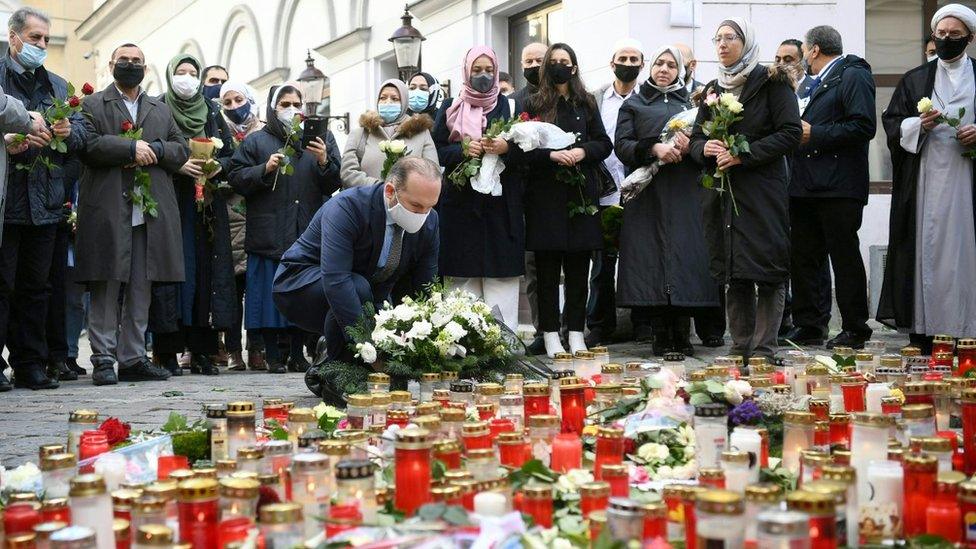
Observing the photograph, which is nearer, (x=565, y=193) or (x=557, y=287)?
(x=565, y=193)

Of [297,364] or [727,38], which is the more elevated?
[727,38]

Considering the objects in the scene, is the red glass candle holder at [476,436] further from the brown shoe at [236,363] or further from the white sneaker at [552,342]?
the brown shoe at [236,363]

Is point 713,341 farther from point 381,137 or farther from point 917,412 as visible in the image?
point 917,412

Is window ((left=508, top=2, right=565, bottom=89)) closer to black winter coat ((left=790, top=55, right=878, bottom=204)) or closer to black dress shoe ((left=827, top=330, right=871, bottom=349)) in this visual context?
black winter coat ((left=790, top=55, right=878, bottom=204))

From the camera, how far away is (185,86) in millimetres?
9312

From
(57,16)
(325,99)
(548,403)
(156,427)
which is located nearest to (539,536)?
(548,403)

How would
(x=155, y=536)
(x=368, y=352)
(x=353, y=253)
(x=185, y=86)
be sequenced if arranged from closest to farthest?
1. (x=155, y=536)
2. (x=368, y=352)
3. (x=353, y=253)
4. (x=185, y=86)

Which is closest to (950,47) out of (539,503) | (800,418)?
(800,418)

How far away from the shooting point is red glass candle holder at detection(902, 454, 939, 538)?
10.8 ft

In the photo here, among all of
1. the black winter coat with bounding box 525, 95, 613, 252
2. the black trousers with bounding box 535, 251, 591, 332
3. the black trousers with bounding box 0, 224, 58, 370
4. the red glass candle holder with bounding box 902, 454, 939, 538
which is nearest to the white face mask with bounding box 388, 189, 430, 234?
the black winter coat with bounding box 525, 95, 613, 252

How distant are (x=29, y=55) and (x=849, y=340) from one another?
5658mm

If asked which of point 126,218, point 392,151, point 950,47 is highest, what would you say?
point 950,47

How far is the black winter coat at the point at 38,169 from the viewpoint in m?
7.83

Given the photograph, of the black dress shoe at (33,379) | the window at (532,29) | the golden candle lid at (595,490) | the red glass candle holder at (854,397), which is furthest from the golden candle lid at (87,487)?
the window at (532,29)
